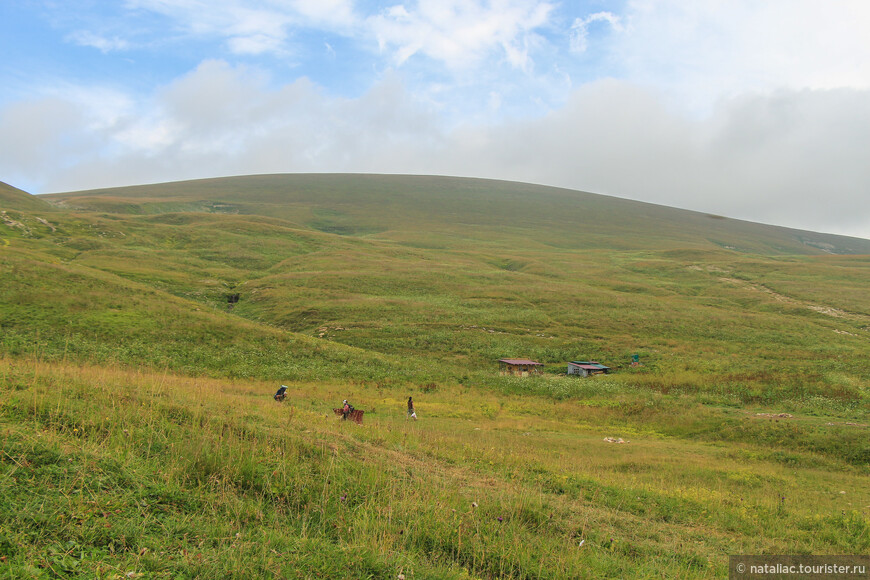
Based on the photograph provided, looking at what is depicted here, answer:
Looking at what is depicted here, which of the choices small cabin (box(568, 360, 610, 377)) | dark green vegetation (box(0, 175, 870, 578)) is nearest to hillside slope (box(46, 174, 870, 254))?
dark green vegetation (box(0, 175, 870, 578))

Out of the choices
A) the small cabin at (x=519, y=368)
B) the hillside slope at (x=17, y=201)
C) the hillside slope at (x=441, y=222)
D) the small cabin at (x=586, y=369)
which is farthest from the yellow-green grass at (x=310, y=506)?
the hillside slope at (x=17, y=201)

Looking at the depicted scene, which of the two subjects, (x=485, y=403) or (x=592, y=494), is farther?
(x=485, y=403)

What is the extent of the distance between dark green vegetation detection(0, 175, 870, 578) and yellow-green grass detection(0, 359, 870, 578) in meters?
0.05

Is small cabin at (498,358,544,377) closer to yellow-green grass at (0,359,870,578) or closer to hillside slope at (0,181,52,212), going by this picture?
yellow-green grass at (0,359,870,578)

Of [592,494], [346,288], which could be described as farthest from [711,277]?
[592,494]

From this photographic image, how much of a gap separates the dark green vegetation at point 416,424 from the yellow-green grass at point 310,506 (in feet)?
0.15

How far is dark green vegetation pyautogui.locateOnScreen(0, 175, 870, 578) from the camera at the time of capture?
5.87 m

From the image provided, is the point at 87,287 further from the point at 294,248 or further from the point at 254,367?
the point at 294,248

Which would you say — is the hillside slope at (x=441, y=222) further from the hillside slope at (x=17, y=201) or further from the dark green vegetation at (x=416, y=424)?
the dark green vegetation at (x=416, y=424)

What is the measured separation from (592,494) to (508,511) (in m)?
3.78

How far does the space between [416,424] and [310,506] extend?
12951 mm

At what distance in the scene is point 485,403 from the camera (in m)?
28.6

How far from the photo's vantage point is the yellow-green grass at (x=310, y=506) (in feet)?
16.9

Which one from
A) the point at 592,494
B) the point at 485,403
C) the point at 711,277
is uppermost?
the point at 711,277
